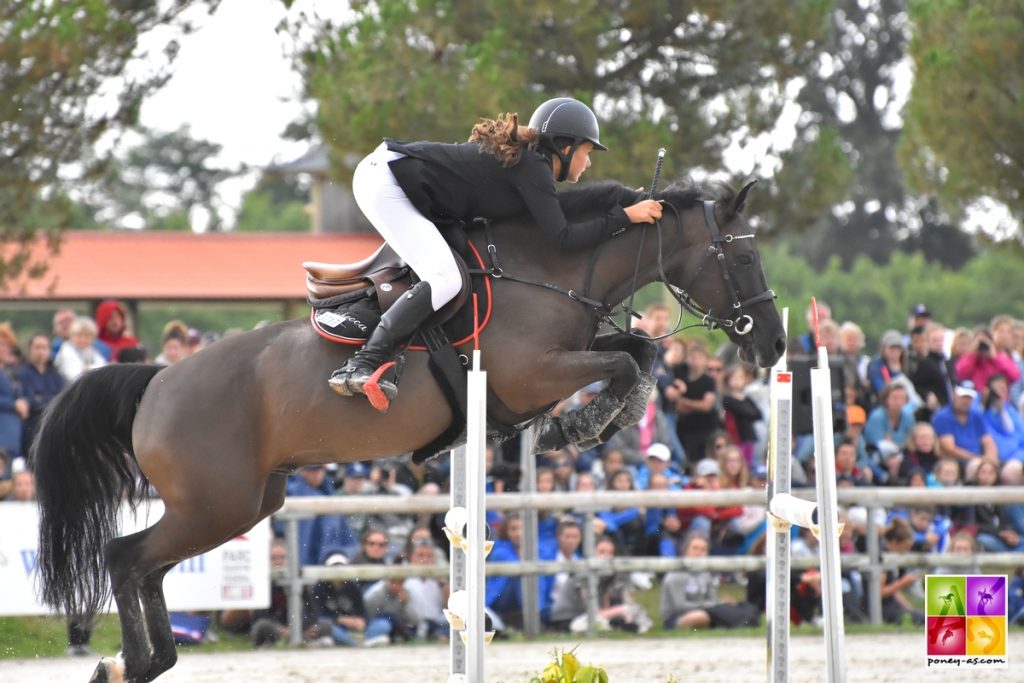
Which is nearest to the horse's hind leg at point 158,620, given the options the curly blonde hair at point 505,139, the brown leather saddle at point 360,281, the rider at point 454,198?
the brown leather saddle at point 360,281

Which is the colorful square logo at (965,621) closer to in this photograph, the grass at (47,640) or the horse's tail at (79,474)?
the horse's tail at (79,474)

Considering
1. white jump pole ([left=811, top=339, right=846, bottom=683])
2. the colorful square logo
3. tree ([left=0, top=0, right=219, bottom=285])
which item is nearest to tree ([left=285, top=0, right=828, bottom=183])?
tree ([left=0, top=0, right=219, bottom=285])

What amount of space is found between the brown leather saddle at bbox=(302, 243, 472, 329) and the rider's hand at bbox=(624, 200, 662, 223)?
27.7 inches

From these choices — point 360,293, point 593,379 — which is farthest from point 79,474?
point 593,379

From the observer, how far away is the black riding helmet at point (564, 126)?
17.4ft

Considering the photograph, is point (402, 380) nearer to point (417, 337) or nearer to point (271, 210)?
point (417, 337)

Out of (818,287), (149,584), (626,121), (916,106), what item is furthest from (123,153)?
(149,584)

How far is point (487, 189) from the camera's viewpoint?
5.29m

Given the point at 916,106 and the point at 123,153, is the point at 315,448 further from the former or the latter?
the point at 123,153

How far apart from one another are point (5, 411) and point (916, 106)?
7.51 m

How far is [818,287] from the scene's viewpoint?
33812mm

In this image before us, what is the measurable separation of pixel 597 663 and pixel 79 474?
3284 millimetres

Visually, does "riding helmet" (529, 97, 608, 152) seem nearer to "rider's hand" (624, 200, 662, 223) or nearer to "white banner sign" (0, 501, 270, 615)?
"rider's hand" (624, 200, 662, 223)

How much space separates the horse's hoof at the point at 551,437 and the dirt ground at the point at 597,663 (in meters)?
1.86
